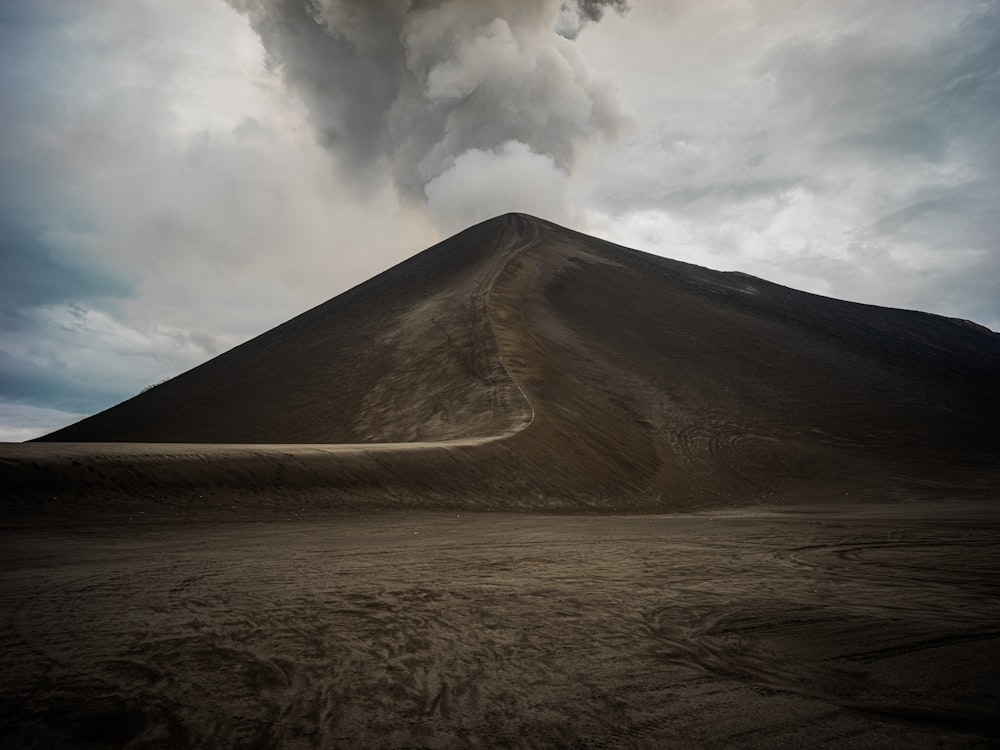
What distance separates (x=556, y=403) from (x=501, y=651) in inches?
853

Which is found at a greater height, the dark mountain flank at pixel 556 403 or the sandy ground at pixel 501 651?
the dark mountain flank at pixel 556 403

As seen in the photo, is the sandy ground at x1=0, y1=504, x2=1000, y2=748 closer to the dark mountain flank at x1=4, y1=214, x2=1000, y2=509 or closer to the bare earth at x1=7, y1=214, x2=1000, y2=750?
the bare earth at x1=7, y1=214, x2=1000, y2=750

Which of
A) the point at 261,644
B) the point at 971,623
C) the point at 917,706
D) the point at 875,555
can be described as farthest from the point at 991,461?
the point at 261,644

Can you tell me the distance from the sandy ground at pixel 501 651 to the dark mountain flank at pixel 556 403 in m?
8.28

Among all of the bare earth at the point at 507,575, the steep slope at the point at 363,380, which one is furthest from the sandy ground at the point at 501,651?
the steep slope at the point at 363,380

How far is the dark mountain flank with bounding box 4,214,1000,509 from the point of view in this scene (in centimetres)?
1631

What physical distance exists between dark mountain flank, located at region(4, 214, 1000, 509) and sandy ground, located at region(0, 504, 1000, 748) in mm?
8279

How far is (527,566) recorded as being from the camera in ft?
23.2

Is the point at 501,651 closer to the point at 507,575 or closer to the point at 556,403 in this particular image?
the point at 507,575

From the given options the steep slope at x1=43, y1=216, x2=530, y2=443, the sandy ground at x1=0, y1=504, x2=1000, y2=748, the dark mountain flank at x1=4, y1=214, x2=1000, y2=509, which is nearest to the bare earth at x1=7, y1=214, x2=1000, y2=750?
the sandy ground at x1=0, y1=504, x2=1000, y2=748

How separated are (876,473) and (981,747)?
26241 mm

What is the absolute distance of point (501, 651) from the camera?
3967 millimetres

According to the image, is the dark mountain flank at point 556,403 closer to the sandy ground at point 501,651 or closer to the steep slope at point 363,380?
the steep slope at point 363,380

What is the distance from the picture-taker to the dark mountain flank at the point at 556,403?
16312 mm
